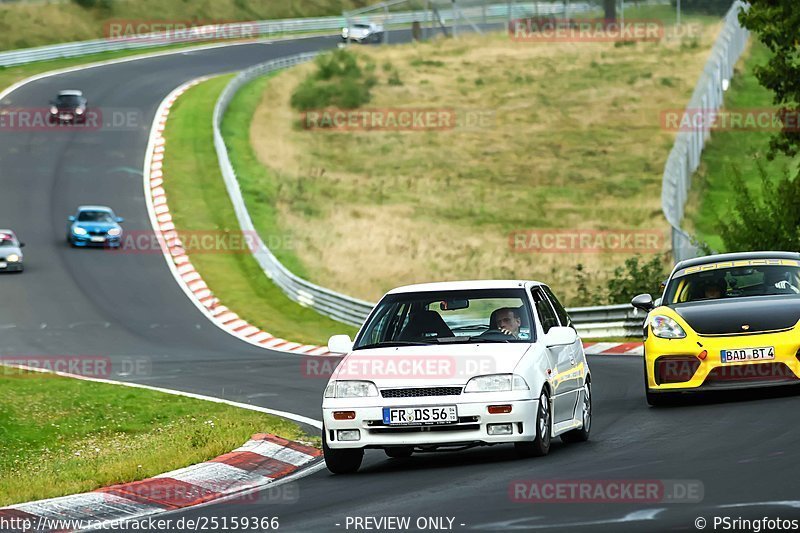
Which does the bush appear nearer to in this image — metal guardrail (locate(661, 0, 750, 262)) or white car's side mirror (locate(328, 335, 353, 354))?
metal guardrail (locate(661, 0, 750, 262))

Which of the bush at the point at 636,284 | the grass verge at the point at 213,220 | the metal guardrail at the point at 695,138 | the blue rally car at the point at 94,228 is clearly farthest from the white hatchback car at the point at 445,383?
the blue rally car at the point at 94,228

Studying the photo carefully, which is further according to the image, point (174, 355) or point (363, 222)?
point (363, 222)

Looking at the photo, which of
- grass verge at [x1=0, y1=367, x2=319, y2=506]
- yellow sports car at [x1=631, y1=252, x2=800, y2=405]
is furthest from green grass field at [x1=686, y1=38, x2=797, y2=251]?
yellow sports car at [x1=631, y1=252, x2=800, y2=405]

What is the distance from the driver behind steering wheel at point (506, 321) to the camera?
11.9 m

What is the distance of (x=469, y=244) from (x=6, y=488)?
30941 millimetres

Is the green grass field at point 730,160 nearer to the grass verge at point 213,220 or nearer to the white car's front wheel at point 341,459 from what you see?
the grass verge at point 213,220

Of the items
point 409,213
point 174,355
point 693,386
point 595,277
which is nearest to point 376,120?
point 409,213

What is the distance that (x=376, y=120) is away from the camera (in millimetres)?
62406

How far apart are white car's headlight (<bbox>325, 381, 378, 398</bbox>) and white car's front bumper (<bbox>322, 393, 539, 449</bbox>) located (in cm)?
6

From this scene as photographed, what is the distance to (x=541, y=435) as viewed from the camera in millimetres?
11258

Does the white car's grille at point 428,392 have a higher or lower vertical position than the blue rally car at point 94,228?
higher

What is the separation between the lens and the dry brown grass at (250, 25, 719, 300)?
4019 cm

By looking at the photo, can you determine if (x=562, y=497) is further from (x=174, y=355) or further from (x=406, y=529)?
(x=174, y=355)

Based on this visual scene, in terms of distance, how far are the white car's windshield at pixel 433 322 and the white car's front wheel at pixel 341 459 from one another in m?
0.93
